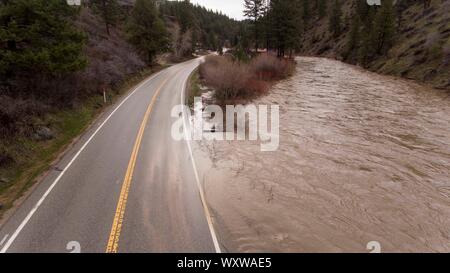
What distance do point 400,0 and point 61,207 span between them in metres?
72.6

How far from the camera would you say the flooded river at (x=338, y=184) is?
8.38 meters

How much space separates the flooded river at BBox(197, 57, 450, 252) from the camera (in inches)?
330

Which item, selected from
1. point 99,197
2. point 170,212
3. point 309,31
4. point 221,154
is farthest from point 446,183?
point 309,31

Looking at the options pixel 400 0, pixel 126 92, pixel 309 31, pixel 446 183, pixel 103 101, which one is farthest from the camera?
pixel 309 31

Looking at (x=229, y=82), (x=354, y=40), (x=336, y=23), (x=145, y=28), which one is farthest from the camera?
(x=336, y=23)

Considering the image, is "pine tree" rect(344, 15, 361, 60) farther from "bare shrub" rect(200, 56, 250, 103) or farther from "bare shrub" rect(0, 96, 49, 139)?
"bare shrub" rect(0, 96, 49, 139)

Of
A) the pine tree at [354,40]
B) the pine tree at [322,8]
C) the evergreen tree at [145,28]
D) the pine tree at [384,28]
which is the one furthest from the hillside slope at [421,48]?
the pine tree at [322,8]

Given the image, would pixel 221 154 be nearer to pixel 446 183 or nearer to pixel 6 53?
pixel 446 183

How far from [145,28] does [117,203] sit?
3893 centimetres

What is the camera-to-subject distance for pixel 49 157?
13.4 m

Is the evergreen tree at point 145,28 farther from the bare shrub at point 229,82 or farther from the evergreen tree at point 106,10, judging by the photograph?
the bare shrub at point 229,82

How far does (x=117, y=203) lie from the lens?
951 cm

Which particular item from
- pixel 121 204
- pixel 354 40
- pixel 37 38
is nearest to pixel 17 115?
pixel 37 38

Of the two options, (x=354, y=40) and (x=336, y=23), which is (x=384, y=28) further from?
(x=336, y=23)
